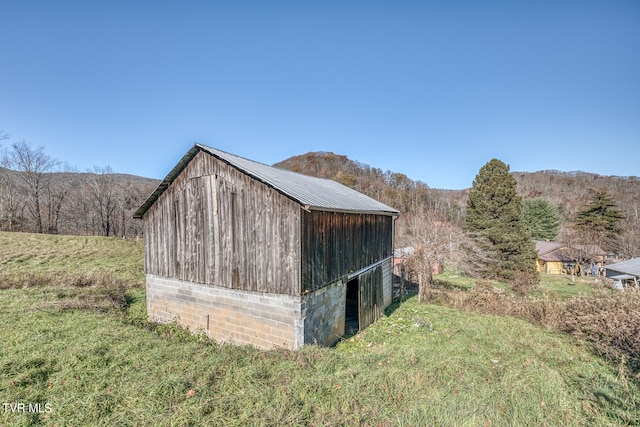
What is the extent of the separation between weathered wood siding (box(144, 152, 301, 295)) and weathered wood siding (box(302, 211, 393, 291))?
0.44m

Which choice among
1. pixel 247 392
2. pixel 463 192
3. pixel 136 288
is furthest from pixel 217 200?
pixel 463 192

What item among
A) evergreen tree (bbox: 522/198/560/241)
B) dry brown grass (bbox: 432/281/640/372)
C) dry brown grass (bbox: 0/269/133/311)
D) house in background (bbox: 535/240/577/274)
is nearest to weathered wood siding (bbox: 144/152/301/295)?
dry brown grass (bbox: 0/269/133/311)

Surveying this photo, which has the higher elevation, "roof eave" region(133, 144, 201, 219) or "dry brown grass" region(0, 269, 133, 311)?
"roof eave" region(133, 144, 201, 219)

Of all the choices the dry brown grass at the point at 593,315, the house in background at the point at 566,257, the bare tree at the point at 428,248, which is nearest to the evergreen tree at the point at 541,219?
the house in background at the point at 566,257

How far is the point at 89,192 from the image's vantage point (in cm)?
4238

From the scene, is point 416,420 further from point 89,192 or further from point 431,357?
point 89,192

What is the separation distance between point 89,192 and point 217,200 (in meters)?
45.7

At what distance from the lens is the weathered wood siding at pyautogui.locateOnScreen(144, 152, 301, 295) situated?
8156 mm

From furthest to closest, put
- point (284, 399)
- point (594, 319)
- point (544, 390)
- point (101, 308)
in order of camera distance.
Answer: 1. point (101, 308)
2. point (594, 319)
3. point (544, 390)
4. point (284, 399)

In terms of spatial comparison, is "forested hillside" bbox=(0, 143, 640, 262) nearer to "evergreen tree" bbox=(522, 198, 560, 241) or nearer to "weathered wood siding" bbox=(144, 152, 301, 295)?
"evergreen tree" bbox=(522, 198, 560, 241)

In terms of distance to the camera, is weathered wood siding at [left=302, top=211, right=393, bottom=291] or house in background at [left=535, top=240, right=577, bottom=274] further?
house in background at [left=535, top=240, right=577, bottom=274]

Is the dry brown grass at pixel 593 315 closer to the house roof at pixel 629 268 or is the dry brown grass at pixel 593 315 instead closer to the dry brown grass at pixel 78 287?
the house roof at pixel 629 268

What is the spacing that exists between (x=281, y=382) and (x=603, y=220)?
5321 cm

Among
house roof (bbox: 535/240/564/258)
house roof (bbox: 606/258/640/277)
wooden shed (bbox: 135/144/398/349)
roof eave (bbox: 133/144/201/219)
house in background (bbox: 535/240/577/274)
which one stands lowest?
house in background (bbox: 535/240/577/274)
